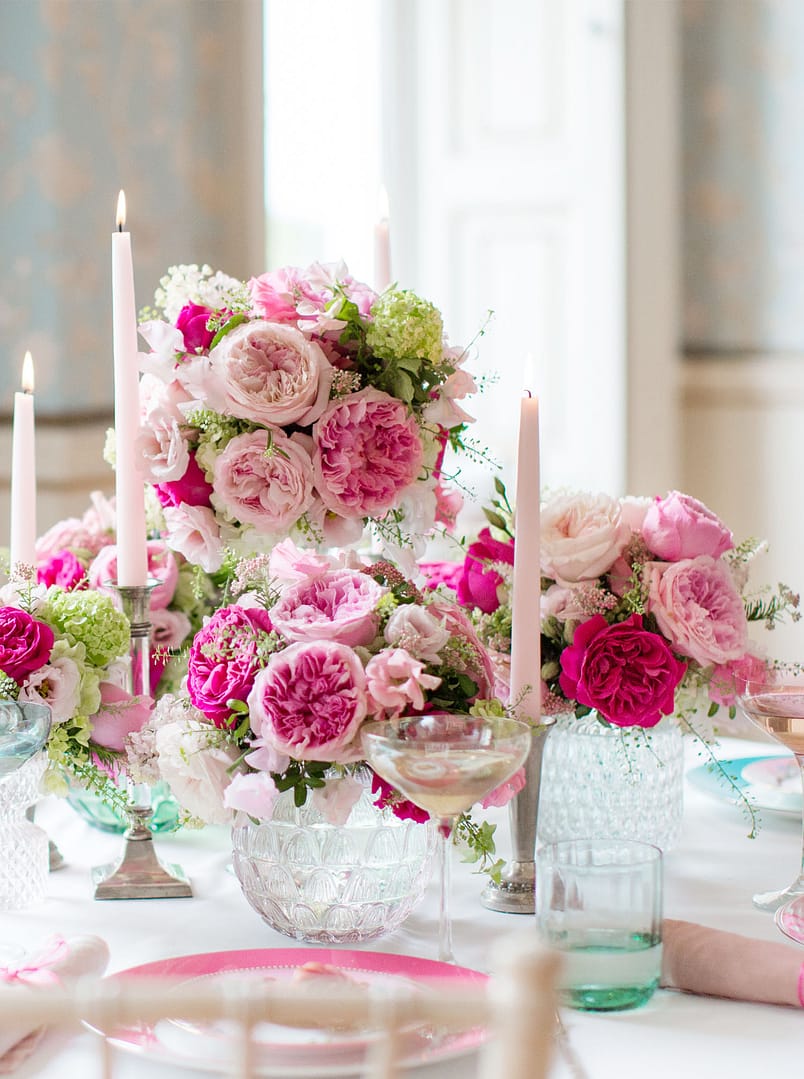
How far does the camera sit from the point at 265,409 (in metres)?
1.08

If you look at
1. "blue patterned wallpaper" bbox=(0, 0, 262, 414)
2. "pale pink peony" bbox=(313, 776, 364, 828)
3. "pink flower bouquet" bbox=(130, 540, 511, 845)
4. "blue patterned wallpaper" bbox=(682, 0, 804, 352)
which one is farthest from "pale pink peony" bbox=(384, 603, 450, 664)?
"blue patterned wallpaper" bbox=(682, 0, 804, 352)

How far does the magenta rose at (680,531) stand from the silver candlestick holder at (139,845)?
0.45 m

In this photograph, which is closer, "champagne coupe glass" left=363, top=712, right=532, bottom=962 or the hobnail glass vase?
"champagne coupe glass" left=363, top=712, right=532, bottom=962

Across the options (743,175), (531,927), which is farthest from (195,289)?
(743,175)

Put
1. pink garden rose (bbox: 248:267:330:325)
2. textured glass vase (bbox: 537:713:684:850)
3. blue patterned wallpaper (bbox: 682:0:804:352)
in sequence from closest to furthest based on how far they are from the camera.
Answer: pink garden rose (bbox: 248:267:330:325), textured glass vase (bbox: 537:713:684:850), blue patterned wallpaper (bbox: 682:0:804:352)

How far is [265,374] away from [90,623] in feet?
0.90

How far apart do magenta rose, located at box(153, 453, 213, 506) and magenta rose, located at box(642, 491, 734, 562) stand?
0.39 metres

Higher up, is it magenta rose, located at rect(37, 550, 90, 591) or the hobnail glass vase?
magenta rose, located at rect(37, 550, 90, 591)

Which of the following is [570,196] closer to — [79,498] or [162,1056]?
[79,498]

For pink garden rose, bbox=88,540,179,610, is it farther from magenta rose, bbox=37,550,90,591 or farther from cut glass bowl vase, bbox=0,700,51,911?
cut glass bowl vase, bbox=0,700,51,911

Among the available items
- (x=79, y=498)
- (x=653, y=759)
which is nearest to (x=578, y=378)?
(x=79, y=498)

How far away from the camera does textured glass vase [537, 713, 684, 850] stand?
1.28 meters

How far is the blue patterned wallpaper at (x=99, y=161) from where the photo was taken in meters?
2.87

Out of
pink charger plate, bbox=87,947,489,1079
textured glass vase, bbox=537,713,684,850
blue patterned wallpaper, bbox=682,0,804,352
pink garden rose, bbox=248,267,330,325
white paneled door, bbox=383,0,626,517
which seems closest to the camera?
pink charger plate, bbox=87,947,489,1079
